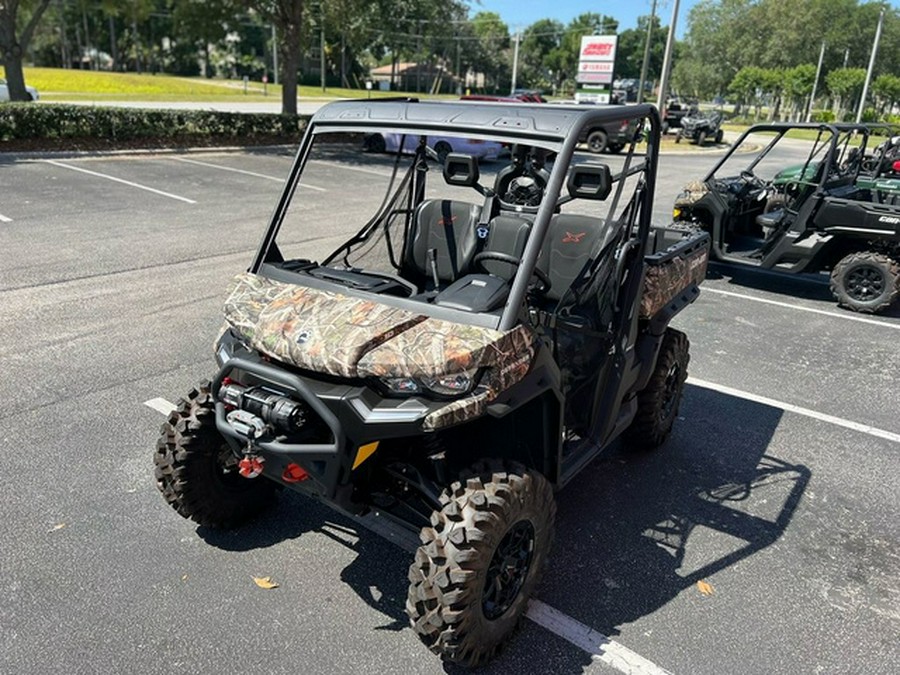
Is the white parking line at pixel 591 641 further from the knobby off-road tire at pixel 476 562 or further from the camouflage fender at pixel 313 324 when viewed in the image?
the camouflage fender at pixel 313 324

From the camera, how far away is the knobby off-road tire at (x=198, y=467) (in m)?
3.13

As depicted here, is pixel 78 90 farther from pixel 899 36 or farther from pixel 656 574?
pixel 899 36

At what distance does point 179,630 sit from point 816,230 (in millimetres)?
7731

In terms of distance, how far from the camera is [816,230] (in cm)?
793

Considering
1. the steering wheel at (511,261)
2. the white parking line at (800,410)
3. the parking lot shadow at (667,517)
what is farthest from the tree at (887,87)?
the steering wheel at (511,261)

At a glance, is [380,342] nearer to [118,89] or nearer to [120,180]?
[120,180]

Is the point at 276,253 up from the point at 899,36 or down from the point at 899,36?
down

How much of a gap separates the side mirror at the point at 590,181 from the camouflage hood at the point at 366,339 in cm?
58

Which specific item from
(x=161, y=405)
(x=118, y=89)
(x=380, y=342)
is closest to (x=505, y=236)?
(x=380, y=342)

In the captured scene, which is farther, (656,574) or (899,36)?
(899,36)

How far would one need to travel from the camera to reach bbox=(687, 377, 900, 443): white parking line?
4945mm

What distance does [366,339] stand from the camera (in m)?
2.57

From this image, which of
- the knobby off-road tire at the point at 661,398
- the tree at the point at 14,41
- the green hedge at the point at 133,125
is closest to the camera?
the knobby off-road tire at the point at 661,398

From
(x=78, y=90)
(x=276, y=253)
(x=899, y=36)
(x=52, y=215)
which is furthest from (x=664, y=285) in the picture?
(x=899, y=36)
